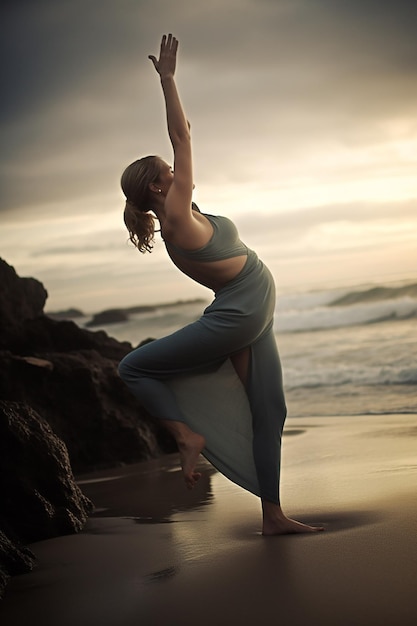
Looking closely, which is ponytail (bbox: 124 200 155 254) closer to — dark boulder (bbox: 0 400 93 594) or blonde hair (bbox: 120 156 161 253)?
blonde hair (bbox: 120 156 161 253)

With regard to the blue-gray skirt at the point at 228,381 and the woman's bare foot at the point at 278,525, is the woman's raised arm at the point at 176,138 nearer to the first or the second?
the blue-gray skirt at the point at 228,381

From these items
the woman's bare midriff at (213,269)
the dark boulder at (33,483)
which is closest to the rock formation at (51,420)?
the dark boulder at (33,483)

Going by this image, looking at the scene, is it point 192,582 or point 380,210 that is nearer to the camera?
point 192,582

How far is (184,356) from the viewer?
317cm

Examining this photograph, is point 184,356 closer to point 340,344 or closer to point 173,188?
point 173,188

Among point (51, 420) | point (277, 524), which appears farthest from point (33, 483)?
point (51, 420)

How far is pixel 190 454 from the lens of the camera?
10.2 feet

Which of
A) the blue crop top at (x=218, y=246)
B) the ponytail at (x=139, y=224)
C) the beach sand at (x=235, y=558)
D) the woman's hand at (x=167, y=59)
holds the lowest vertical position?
the beach sand at (x=235, y=558)

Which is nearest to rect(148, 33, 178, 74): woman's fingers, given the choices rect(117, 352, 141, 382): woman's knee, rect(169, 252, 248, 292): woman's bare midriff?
rect(169, 252, 248, 292): woman's bare midriff

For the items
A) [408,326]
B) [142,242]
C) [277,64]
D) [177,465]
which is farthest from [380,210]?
[142,242]

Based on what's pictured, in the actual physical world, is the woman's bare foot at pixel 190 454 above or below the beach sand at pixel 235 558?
above

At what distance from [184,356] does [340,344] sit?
7.87m

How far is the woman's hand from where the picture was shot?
10.0ft

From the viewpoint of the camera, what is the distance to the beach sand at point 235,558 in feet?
7.52
